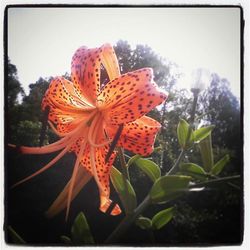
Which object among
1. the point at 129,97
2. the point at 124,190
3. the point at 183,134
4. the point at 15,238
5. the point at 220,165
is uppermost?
the point at 129,97

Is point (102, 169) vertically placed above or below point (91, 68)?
below

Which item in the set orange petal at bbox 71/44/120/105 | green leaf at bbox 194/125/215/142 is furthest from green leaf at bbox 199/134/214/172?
orange petal at bbox 71/44/120/105

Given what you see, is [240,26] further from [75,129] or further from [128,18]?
[75,129]

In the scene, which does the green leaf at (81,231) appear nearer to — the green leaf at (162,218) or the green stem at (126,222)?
the green stem at (126,222)

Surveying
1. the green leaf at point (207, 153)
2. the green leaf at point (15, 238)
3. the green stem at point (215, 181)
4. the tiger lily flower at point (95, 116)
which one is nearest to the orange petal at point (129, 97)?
the tiger lily flower at point (95, 116)

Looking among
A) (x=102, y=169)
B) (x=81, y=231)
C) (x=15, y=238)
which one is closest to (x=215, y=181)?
(x=102, y=169)

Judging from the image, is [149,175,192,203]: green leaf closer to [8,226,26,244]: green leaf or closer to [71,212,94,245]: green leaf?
[71,212,94,245]: green leaf

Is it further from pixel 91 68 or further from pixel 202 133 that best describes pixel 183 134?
pixel 91 68
